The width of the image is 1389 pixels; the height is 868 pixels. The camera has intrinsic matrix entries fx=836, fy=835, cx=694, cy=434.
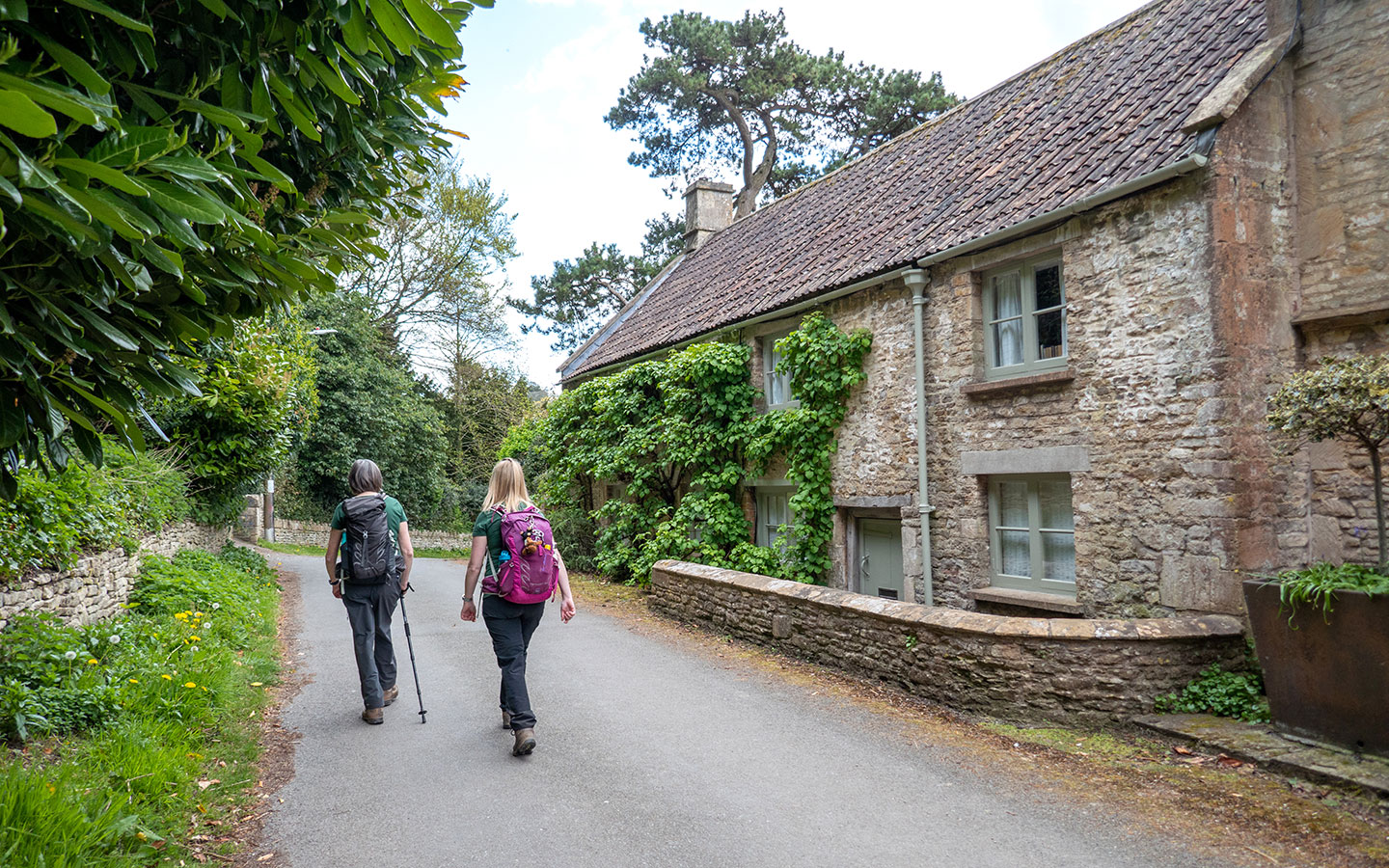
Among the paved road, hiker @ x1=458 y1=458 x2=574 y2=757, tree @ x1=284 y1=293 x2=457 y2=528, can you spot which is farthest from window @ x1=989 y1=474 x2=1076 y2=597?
tree @ x1=284 y1=293 x2=457 y2=528

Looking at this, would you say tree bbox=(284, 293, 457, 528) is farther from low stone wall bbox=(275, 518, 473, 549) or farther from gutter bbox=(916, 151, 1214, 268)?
gutter bbox=(916, 151, 1214, 268)

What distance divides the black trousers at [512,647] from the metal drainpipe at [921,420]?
5.54m

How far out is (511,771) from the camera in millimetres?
5242

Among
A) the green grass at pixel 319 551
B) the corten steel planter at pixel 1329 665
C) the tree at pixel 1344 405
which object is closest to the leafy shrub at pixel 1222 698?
the corten steel planter at pixel 1329 665

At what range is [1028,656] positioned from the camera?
247 inches

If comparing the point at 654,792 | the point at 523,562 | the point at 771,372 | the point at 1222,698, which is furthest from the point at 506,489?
the point at 771,372

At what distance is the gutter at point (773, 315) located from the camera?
34.3ft

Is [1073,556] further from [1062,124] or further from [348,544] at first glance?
[348,544]

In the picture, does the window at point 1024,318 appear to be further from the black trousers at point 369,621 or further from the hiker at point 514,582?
the black trousers at point 369,621

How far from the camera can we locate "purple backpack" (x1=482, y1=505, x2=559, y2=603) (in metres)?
5.57

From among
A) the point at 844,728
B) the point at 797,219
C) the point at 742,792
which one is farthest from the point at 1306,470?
the point at 797,219

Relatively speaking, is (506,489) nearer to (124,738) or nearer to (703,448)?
(124,738)

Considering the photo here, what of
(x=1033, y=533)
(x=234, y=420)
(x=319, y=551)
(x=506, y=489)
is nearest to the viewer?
(x=506, y=489)

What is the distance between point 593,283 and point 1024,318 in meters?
24.2
